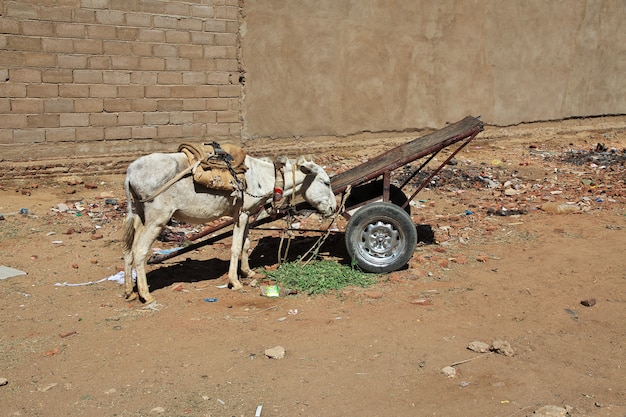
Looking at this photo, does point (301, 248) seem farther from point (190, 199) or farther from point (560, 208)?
point (560, 208)

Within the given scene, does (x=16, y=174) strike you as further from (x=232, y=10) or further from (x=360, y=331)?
(x=360, y=331)

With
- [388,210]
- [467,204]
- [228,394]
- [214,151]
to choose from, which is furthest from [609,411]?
[467,204]

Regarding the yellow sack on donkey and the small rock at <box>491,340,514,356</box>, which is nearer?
the small rock at <box>491,340,514,356</box>

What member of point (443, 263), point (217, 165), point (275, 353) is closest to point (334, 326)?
point (275, 353)

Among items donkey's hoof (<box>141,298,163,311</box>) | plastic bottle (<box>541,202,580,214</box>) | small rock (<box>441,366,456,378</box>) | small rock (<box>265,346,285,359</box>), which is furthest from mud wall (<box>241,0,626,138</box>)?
small rock (<box>441,366,456,378</box>)

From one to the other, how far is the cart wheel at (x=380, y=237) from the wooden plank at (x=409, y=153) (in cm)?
39

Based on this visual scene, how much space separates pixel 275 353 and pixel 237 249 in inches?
73.3

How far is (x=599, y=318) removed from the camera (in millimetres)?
6125

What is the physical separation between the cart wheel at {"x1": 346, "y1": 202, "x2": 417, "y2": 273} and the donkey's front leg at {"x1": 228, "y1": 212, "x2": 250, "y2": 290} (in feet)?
3.76

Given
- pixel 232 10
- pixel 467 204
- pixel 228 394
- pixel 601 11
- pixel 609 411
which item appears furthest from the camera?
pixel 601 11

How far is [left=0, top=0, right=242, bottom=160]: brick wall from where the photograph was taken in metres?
10.6

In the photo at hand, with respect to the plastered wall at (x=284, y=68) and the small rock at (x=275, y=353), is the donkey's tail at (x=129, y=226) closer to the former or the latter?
the small rock at (x=275, y=353)

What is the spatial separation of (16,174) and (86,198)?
126 centimetres

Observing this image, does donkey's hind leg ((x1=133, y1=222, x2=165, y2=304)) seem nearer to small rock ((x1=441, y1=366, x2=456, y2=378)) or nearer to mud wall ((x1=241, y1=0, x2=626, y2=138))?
small rock ((x1=441, y1=366, x2=456, y2=378))
